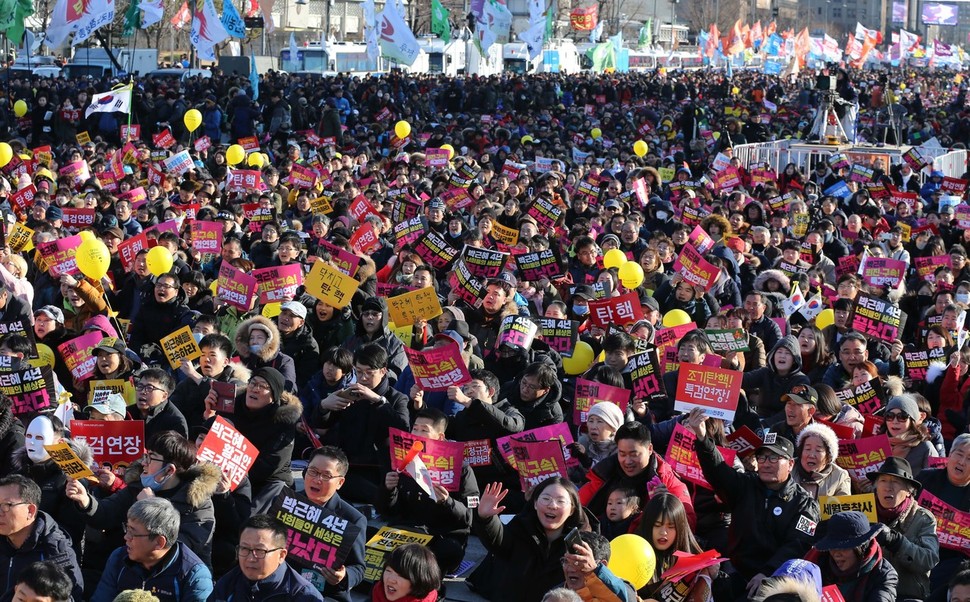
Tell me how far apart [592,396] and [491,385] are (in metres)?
0.57

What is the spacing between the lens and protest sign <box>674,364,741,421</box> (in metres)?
7.13

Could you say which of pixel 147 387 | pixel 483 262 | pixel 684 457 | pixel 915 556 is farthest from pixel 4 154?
pixel 915 556

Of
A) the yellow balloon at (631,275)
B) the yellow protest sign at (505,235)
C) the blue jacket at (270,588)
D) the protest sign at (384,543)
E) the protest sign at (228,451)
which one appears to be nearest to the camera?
the blue jacket at (270,588)

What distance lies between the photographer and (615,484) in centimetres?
634

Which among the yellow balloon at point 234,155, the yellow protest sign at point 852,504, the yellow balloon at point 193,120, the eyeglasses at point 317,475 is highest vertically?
the yellow balloon at point 193,120

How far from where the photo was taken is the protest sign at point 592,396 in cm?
745

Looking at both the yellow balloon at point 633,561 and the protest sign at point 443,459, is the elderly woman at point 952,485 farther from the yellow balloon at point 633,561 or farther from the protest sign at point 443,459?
the protest sign at point 443,459

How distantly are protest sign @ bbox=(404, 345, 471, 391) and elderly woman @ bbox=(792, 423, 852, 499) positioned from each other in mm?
1986

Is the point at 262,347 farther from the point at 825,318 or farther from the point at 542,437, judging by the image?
the point at 825,318

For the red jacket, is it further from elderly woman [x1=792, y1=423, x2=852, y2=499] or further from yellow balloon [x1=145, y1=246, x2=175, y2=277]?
yellow balloon [x1=145, y1=246, x2=175, y2=277]

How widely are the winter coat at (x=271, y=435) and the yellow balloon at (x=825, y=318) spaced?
4802mm

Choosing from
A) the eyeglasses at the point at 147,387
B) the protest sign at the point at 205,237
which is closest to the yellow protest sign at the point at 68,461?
the eyeglasses at the point at 147,387

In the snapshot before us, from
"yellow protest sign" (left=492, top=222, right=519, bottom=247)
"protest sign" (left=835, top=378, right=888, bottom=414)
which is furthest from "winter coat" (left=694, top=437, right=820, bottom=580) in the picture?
"yellow protest sign" (left=492, top=222, right=519, bottom=247)

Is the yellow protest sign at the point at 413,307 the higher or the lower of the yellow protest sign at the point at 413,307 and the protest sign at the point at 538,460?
the higher
